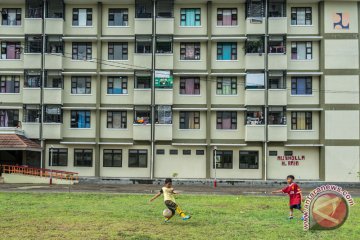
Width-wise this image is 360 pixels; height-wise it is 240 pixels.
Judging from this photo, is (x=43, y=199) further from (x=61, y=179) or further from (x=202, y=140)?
(x=202, y=140)

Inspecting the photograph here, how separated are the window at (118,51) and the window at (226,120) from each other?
9.30m

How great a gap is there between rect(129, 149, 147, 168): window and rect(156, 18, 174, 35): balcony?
10035 mm

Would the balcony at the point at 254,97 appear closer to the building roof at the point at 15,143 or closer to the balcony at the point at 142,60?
the balcony at the point at 142,60

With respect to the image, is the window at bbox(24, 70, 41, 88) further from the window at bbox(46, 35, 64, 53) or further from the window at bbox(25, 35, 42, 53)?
the window at bbox(46, 35, 64, 53)

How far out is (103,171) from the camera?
4631 cm

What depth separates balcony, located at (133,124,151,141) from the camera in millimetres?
45344

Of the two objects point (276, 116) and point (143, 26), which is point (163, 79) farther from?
point (276, 116)

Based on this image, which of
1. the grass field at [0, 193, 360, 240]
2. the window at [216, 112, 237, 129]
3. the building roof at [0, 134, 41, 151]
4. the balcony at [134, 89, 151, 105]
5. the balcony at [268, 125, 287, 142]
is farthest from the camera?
the window at [216, 112, 237, 129]

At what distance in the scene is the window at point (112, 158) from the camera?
46438mm

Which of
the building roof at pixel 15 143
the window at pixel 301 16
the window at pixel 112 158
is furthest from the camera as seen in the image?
the window at pixel 112 158

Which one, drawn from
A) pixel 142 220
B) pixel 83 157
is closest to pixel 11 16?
pixel 83 157

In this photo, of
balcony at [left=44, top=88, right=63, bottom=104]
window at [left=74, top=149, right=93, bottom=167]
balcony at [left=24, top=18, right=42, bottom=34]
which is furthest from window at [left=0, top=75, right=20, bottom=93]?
window at [left=74, top=149, right=93, bottom=167]

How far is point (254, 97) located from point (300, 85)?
412cm

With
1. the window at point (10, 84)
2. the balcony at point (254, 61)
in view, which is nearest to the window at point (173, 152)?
the balcony at point (254, 61)
